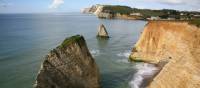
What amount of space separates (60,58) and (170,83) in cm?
1146

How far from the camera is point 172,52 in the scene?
3828cm

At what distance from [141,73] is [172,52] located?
17.8 feet

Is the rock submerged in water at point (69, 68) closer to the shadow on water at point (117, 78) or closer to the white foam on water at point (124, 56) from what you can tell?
the shadow on water at point (117, 78)

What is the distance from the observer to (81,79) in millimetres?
28297

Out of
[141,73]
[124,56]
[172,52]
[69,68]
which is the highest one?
[69,68]

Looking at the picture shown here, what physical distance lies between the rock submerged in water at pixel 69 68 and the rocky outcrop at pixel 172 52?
7696 mm

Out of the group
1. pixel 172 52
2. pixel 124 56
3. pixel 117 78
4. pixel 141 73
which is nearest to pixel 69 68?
pixel 117 78

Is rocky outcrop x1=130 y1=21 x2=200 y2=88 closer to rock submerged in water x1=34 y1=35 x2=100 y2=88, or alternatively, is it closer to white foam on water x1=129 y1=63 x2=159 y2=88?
white foam on water x1=129 y1=63 x2=159 y2=88

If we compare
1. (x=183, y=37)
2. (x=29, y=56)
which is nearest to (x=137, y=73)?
(x=183, y=37)

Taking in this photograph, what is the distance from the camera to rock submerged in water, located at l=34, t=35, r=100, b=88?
2589 centimetres

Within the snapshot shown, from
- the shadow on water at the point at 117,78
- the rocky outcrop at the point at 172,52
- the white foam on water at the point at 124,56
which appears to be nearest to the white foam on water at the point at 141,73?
the shadow on water at the point at 117,78

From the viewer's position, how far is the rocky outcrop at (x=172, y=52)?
20172 millimetres

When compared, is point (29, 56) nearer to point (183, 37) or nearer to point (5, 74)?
point (5, 74)

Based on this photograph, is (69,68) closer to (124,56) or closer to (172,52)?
(172,52)
